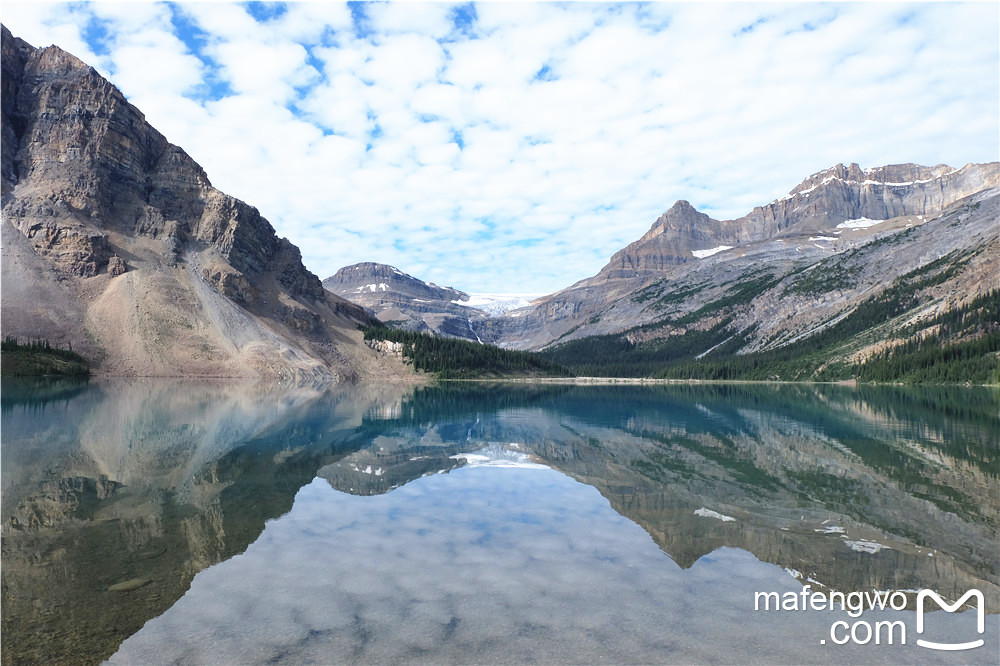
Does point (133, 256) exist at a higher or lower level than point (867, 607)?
higher

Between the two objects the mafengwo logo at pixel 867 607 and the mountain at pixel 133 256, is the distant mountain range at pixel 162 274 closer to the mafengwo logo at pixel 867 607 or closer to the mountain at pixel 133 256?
the mountain at pixel 133 256

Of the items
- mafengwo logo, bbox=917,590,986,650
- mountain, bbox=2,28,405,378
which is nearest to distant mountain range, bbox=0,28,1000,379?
mountain, bbox=2,28,405,378

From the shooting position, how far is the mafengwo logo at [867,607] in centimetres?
1002

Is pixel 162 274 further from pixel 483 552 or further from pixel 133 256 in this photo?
pixel 483 552

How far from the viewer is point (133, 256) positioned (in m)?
130

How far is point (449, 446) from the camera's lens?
35.4 m

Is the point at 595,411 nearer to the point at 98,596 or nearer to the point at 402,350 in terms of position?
the point at 98,596

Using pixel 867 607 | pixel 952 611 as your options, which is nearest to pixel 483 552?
pixel 867 607

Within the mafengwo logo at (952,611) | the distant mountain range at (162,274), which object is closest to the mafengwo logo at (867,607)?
the mafengwo logo at (952,611)

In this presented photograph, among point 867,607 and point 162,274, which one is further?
point 162,274

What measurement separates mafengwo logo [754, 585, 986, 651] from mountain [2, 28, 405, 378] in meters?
113

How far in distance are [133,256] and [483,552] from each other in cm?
14441

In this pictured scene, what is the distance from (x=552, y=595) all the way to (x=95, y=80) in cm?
18976

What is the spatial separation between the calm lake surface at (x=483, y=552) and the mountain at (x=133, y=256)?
87303mm
